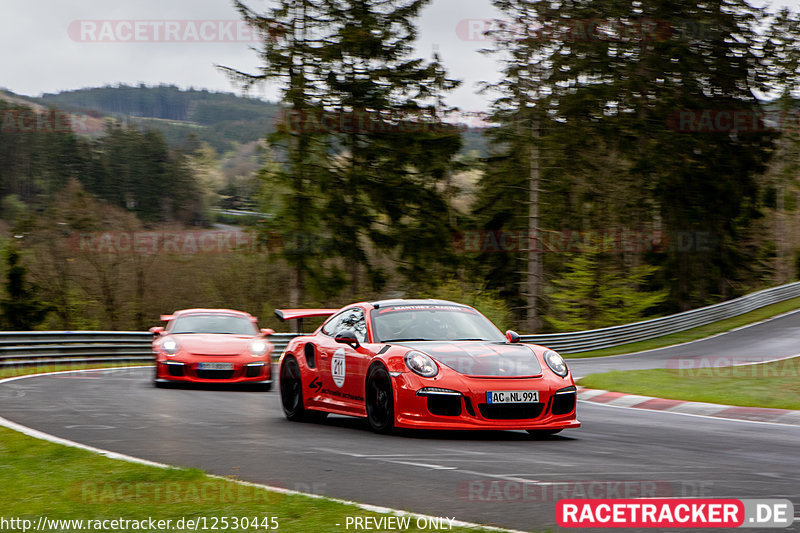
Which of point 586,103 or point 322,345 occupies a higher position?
point 586,103

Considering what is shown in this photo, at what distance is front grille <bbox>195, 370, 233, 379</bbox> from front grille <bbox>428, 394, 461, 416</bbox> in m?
6.89

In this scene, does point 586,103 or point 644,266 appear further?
point 644,266

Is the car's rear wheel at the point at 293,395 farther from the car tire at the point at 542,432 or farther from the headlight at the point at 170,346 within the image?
the headlight at the point at 170,346

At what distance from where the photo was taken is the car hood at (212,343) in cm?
1489

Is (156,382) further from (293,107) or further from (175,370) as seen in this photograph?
(293,107)

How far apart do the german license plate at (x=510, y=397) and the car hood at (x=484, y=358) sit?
19 centimetres

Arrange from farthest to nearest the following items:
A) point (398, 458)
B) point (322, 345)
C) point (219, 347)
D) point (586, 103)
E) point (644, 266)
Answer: point (644, 266), point (586, 103), point (219, 347), point (322, 345), point (398, 458)

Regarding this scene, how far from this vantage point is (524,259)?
42844 millimetres

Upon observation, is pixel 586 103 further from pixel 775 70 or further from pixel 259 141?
pixel 259 141

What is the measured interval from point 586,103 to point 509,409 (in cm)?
3171

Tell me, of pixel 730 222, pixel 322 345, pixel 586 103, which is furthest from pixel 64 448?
pixel 730 222

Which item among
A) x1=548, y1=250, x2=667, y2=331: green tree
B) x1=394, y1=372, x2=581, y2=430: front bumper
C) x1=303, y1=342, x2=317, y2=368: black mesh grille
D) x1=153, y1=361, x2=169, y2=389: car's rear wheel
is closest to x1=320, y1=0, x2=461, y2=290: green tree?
x1=548, y1=250, x2=667, y2=331: green tree

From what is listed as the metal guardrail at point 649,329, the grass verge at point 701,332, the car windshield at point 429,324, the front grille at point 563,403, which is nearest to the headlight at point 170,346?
the car windshield at point 429,324

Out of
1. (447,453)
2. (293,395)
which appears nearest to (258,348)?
(293,395)
